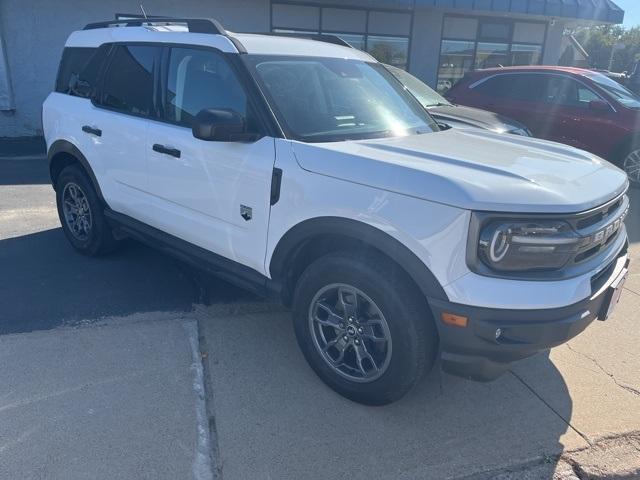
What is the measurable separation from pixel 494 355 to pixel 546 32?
48.5ft

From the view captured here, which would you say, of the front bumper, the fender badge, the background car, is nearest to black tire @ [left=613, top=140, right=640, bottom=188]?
the background car

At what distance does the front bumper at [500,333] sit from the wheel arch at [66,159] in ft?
10.7

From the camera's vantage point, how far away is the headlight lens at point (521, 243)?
92.4 inches

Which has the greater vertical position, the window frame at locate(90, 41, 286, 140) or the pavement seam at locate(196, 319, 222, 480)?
the window frame at locate(90, 41, 286, 140)

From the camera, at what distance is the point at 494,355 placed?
245 centimetres

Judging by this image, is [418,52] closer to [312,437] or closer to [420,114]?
[420,114]

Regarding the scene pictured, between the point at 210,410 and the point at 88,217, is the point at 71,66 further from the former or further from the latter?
the point at 210,410

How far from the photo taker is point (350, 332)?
293cm

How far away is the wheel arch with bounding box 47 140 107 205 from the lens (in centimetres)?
451

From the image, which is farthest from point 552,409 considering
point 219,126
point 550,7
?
point 550,7

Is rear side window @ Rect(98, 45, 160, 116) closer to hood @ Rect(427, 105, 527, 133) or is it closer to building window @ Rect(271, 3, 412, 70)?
hood @ Rect(427, 105, 527, 133)

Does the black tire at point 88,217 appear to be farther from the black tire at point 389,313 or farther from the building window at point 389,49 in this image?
the building window at point 389,49

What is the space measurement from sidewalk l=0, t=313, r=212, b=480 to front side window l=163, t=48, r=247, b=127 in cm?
151

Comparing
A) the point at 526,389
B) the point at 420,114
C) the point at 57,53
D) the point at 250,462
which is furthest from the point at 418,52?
the point at 250,462
